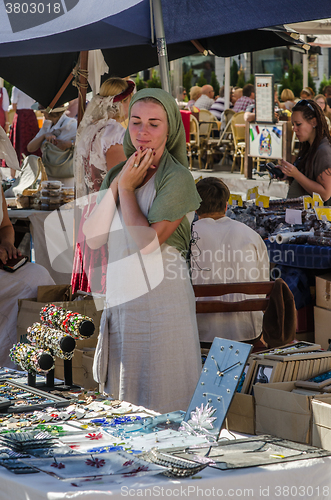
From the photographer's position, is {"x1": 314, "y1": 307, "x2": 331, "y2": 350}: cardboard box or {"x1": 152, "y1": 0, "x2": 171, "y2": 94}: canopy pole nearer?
{"x1": 152, "y1": 0, "x2": 171, "y2": 94}: canopy pole

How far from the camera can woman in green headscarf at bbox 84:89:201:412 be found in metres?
2.07

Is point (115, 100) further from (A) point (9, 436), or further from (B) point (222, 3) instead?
(A) point (9, 436)

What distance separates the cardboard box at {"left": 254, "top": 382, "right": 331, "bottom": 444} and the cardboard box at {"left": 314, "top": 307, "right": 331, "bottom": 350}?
1.72 m

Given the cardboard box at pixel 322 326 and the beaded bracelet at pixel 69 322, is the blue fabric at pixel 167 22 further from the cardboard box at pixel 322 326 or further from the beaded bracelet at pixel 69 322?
the cardboard box at pixel 322 326

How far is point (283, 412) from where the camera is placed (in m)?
1.93

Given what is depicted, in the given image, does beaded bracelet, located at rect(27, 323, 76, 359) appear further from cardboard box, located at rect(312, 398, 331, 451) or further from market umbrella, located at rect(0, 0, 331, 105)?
market umbrella, located at rect(0, 0, 331, 105)

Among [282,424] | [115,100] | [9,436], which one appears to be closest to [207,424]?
[282,424]

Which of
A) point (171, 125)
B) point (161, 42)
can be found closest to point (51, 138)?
point (161, 42)

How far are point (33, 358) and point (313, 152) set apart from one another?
2.96 m

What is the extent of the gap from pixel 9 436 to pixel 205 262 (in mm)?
1825

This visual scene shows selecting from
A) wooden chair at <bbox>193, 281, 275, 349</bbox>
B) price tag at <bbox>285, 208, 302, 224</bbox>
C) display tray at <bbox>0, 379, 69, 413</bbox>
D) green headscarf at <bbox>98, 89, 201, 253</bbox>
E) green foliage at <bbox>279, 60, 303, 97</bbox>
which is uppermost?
green foliage at <bbox>279, 60, 303, 97</bbox>

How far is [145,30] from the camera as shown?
306 centimetres

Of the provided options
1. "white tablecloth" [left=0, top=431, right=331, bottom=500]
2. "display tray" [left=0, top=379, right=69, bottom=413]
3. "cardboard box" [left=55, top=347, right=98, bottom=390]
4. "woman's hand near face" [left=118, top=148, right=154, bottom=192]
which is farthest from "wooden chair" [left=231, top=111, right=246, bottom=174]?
"white tablecloth" [left=0, top=431, right=331, bottom=500]

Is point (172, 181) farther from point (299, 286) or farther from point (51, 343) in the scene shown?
point (299, 286)
